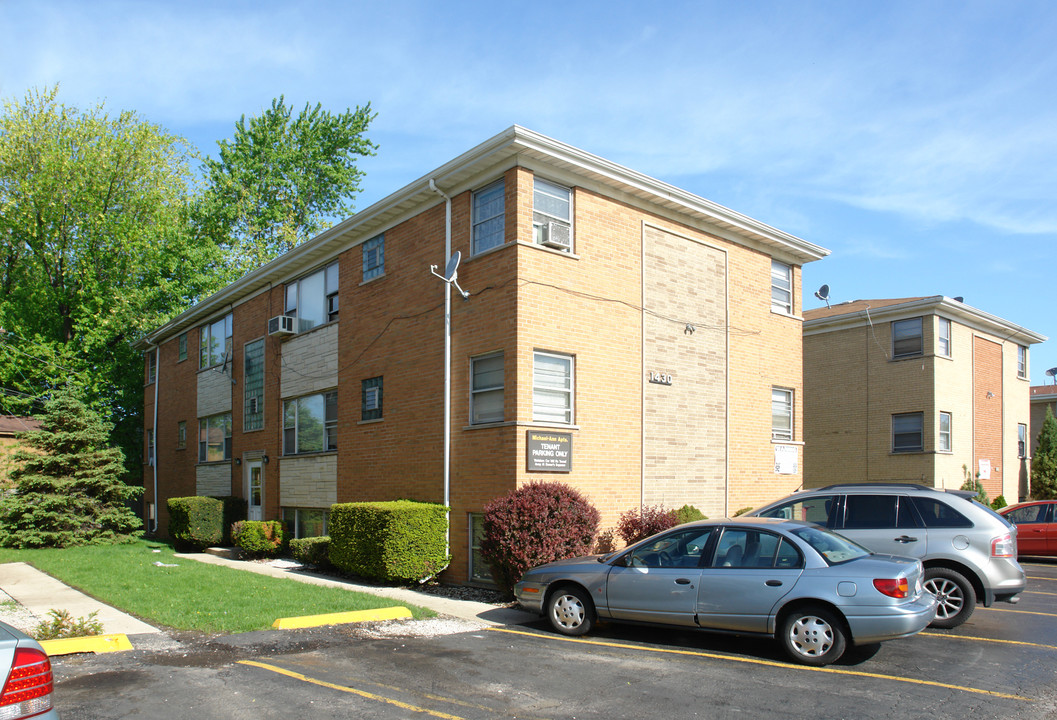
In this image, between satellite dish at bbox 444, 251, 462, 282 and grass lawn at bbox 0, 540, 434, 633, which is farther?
satellite dish at bbox 444, 251, 462, 282

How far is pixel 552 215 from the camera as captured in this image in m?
14.4

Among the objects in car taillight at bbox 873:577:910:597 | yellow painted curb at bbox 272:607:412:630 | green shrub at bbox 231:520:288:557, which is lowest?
green shrub at bbox 231:520:288:557

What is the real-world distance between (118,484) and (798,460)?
1769 centimetres

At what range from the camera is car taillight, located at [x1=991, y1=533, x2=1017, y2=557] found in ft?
32.9

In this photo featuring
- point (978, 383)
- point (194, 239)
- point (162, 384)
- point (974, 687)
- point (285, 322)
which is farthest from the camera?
point (194, 239)

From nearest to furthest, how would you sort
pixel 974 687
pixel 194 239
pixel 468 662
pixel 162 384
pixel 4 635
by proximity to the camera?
pixel 4 635, pixel 974 687, pixel 468 662, pixel 162 384, pixel 194 239

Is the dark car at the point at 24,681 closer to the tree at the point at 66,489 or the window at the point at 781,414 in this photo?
the window at the point at 781,414

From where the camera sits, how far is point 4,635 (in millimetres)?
4078

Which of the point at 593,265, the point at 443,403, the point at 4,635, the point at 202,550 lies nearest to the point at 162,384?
the point at 202,550

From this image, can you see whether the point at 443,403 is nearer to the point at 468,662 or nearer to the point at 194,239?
the point at 468,662

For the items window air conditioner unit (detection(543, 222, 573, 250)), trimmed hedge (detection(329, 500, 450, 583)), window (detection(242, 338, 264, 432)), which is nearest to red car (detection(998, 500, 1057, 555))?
window air conditioner unit (detection(543, 222, 573, 250))

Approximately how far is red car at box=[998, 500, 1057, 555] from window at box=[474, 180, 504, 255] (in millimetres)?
12512

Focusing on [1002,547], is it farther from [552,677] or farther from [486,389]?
[486,389]

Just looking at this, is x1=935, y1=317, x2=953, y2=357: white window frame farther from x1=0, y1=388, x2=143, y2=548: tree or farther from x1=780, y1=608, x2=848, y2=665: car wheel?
x1=0, y1=388, x2=143, y2=548: tree
